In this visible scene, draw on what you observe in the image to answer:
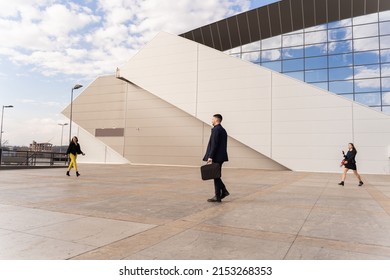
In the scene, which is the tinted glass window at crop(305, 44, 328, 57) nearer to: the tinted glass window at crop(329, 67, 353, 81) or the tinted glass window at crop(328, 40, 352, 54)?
the tinted glass window at crop(328, 40, 352, 54)

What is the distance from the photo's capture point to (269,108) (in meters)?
22.7

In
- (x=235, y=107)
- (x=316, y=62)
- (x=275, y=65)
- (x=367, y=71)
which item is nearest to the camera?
(x=367, y=71)

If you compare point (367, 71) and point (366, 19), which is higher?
point (366, 19)

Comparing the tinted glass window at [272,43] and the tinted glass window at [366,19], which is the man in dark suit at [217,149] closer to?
the tinted glass window at [272,43]

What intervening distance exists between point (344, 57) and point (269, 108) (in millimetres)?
7459

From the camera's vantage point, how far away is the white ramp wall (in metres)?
20.0

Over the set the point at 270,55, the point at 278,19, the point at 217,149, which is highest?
the point at 278,19

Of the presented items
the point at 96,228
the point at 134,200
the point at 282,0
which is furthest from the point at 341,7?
the point at 96,228

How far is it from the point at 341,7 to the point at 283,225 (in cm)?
2597

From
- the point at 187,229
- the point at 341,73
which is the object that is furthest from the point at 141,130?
the point at 187,229

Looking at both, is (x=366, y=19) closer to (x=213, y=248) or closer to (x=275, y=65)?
(x=275, y=65)

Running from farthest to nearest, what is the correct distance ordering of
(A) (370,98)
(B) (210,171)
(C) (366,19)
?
(C) (366,19) → (A) (370,98) → (B) (210,171)

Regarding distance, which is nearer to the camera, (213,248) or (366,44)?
(213,248)

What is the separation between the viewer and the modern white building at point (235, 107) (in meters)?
20.7
